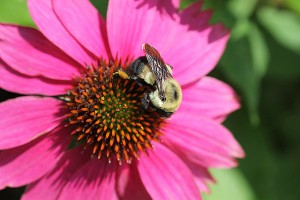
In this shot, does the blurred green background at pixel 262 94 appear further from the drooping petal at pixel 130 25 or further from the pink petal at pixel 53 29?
the pink petal at pixel 53 29

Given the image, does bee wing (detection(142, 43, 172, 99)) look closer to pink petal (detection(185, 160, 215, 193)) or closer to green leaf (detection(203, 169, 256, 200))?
pink petal (detection(185, 160, 215, 193))

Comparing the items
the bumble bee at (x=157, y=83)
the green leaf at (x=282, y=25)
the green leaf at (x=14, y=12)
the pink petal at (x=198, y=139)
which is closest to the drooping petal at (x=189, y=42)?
the pink petal at (x=198, y=139)

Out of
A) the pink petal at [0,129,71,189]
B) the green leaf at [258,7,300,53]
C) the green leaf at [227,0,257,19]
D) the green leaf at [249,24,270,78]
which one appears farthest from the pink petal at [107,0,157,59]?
the green leaf at [258,7,300,53]

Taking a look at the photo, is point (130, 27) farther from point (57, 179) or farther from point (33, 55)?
point (57, 179)

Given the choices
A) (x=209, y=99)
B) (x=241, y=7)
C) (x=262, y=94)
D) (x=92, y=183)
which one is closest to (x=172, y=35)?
(x=209, y=99)

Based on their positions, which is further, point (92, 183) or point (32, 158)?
point (92, 183)
